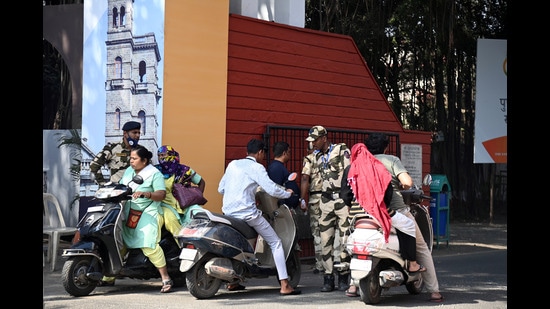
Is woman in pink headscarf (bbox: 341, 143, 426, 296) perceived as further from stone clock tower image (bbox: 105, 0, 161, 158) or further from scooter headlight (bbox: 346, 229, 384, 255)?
stone clock tower image (bbox: 105, 0, 161, 158)

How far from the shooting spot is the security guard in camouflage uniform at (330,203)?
9.70 m

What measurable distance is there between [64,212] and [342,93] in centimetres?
457

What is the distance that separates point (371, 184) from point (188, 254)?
1888 millimetres

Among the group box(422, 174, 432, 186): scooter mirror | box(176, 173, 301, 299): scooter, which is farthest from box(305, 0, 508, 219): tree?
box(422, 174, 432, 186): scooter mirror

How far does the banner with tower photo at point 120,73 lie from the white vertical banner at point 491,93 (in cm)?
815

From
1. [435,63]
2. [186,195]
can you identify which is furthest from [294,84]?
[435,63]

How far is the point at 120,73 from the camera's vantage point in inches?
451

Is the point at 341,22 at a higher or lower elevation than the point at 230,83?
higher

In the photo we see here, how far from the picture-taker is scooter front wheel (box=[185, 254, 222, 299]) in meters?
8.84

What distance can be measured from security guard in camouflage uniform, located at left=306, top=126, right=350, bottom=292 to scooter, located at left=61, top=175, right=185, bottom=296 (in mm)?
1818

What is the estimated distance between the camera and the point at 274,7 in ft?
46.9

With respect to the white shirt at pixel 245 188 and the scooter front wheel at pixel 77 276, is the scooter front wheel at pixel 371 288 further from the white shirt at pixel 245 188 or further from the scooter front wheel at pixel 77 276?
the scooter front wheel at pixel 77 276
